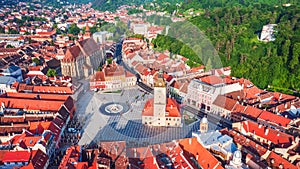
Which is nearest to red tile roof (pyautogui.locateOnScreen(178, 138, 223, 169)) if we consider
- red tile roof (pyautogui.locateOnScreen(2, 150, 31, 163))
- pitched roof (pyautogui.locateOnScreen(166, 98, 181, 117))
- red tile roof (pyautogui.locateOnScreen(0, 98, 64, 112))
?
pitched roof (pyautogui.locateOnScreen(166, 98, 181, 117))

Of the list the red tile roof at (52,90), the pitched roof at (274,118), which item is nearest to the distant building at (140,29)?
the red tile roof at (52,90)

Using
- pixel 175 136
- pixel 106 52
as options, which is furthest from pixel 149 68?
pixel 175 136

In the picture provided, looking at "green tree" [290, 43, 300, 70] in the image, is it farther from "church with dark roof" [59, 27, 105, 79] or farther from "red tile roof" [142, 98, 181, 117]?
"church with dark roof" [59, 27, 105, 79]

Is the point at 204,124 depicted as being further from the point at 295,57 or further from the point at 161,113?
the point at 295,57

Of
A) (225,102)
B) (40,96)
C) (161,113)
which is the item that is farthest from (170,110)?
(40,96)

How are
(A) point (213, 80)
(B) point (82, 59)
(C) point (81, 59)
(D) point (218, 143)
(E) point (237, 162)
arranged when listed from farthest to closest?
(B) point (82, 59) < (C) point (81, 59) < (A) point (213, 80) < (D) point (218, 143) < (E) point (237, 162)

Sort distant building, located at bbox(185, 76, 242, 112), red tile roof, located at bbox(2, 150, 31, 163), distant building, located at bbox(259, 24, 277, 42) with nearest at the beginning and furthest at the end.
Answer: red tile roof, located at bbox(2, 150, 31, 163) < distant building, located at bbox(185, 76, 242, 112) < distant building, located at bbox(259, 24, 277, 42)
